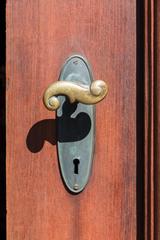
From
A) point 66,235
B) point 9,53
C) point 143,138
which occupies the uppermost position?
A: point 9,53

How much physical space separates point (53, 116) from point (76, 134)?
0.04 metres

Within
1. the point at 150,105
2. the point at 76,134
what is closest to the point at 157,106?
the point at 150,105

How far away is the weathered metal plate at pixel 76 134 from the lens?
0.71 metres

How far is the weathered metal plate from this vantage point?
714mm

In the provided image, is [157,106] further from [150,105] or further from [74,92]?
[74,92]

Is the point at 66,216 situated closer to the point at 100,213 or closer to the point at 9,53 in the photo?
the point at 100,213

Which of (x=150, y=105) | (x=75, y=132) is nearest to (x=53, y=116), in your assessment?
(x=75, y=132)

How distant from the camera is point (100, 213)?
2.40 ft

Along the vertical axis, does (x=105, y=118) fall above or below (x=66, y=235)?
above

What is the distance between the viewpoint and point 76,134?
72 cm

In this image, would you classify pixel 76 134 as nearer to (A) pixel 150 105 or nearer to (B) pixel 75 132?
(B) pixel 75 132

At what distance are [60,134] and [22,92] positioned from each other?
8 cm
